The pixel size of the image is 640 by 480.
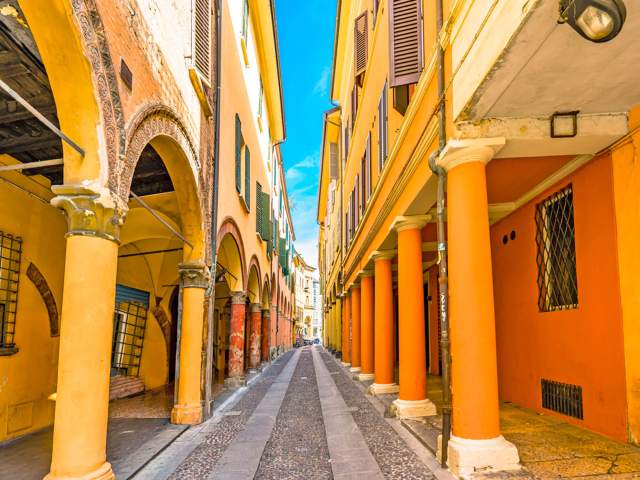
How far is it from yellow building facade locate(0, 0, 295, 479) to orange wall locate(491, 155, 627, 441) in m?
5.35

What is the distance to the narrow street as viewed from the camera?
211 inches

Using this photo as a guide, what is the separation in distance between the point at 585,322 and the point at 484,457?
99.0 inches

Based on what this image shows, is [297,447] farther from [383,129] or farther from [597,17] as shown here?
[383,129]

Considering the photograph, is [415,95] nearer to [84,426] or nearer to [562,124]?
[562,124]

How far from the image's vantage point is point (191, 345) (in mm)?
8305

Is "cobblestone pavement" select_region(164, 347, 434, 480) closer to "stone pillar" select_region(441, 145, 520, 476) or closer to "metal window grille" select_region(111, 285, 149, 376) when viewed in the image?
"stone pillar" select_region(441, 145, 520, 476)

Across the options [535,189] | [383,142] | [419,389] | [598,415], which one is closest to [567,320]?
[598,415]

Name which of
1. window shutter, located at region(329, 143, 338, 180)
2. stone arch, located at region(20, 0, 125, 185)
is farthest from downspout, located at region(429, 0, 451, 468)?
window shutter, located at region(329, 143, 338, 180)

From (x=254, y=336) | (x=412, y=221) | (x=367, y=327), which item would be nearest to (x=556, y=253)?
(x=412, y=221)

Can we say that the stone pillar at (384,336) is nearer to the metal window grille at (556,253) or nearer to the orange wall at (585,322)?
the orange wall at (585,322)

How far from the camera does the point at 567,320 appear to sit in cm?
670

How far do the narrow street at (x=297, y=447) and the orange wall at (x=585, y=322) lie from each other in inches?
87.2

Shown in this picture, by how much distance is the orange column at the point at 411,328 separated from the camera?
8.20m

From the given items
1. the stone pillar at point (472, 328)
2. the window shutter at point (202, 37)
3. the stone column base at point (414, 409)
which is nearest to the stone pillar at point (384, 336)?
the stone column base at point (414, 409)
